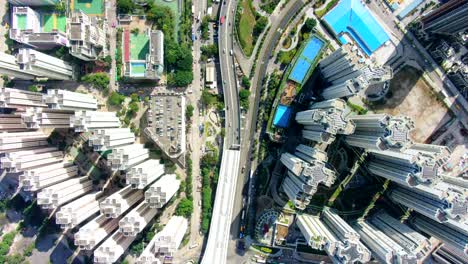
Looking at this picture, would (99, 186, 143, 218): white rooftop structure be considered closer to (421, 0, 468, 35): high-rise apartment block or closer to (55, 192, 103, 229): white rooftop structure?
(55, 192, 103, 229): white rooftop structure

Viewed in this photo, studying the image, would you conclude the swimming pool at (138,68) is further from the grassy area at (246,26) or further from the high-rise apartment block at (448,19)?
the high-rise apartment block at (448,19)

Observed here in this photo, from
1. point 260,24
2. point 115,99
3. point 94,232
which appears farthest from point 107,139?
point 260,24

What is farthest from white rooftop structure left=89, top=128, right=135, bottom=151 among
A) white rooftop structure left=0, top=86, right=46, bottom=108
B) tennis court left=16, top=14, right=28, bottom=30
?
tennis court left=16, top=14, right=28, bottom=30

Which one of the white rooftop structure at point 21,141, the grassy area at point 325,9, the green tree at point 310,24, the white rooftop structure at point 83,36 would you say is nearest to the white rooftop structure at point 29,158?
the white rooftop structure at point 21,141

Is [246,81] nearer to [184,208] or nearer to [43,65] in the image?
[184,208]

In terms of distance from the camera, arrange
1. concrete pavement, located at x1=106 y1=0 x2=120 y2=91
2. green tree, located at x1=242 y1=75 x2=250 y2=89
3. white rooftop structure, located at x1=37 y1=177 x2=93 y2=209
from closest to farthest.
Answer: white rooftop structure, located at x1=37 y1=177 x2=93 y2=209, green tree, located at x1=242 y1=75 x2=250 y2=89, concrete pavement, located at x1=106 y1=0 x2=120 y2=91

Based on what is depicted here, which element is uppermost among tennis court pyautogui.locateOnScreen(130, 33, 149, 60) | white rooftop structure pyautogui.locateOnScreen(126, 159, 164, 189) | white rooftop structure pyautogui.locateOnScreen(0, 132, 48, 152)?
tennis court pyautogui.locateOnScreen(130, 33, 149, 60)

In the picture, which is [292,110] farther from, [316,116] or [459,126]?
[459,126]
